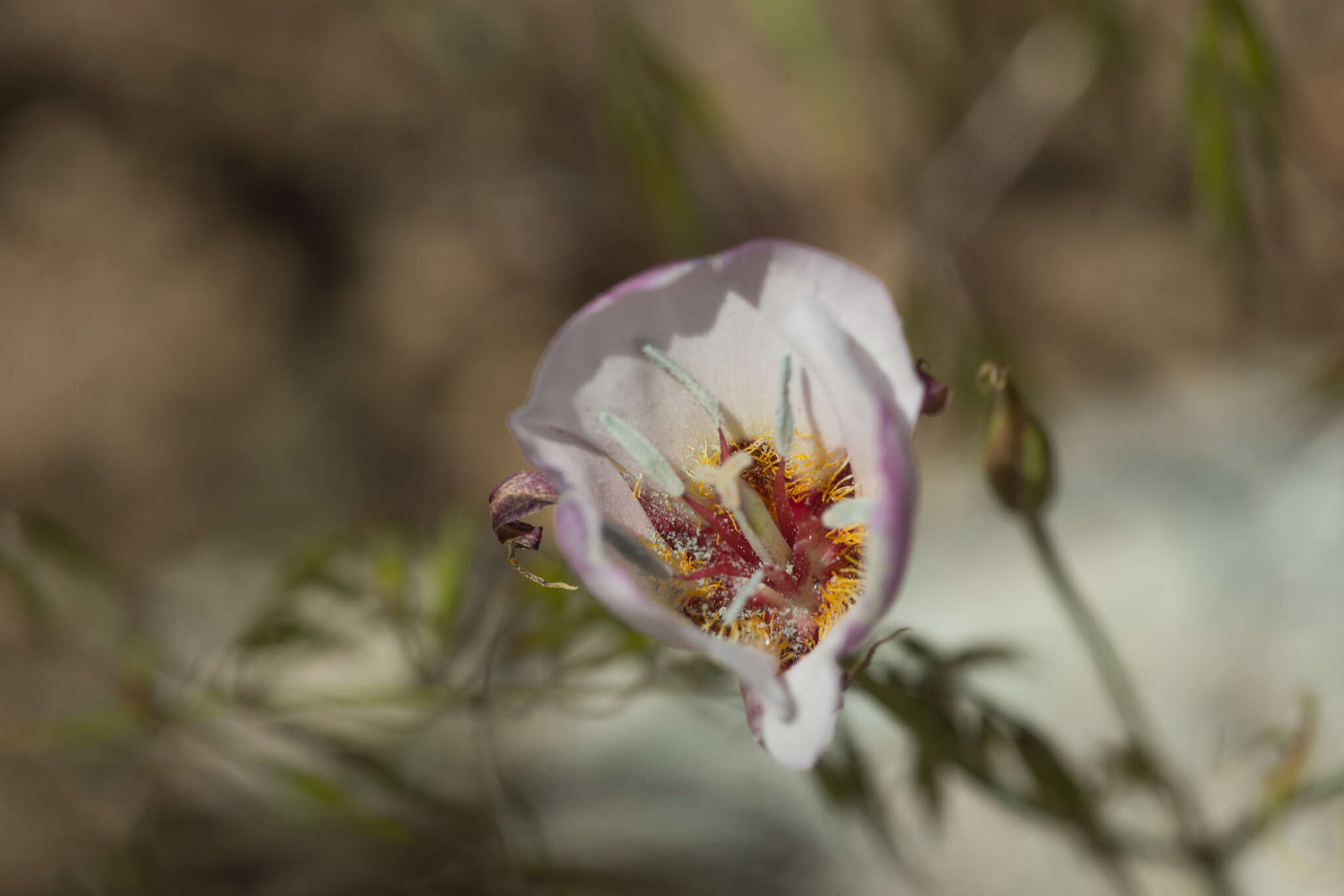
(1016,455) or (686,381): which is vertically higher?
(686,381)

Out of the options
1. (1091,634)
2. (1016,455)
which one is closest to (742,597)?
(1016,455)

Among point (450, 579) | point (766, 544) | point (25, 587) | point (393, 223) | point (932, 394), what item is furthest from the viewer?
point (393, 223)

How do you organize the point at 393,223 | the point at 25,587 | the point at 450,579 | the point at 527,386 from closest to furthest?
the point at 450,579, the point at 25,587, the point at 527,386, the point at 393,223

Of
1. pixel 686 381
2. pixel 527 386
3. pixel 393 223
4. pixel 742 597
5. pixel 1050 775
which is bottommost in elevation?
pixel 527 386

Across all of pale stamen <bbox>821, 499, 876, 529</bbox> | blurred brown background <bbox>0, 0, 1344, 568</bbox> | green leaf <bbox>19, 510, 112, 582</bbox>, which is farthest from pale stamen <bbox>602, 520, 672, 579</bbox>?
blurred brown background <bbox>0, 0, 1344, 568</bbox>

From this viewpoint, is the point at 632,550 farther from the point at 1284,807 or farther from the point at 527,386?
the point at 527,386

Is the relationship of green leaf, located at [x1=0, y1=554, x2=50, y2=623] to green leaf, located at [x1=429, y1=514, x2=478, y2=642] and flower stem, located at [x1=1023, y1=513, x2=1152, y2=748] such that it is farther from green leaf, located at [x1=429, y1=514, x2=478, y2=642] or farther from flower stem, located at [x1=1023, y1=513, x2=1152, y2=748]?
flower stem, located at [x1=1023, y1=513, x2=1152, y2=748]

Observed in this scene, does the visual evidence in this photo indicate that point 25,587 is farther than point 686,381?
Yes
